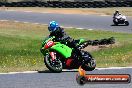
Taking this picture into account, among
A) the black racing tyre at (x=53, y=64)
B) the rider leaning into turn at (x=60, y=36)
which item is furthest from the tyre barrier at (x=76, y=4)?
the black racing tyre at (x=53, y=64)

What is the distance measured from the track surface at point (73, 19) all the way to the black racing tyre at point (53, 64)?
2120cm

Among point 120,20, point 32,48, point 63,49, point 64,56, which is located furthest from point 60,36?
point 120,20

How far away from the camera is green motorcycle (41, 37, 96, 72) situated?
13117 millimetres

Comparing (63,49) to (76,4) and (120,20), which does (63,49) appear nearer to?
(120,20)

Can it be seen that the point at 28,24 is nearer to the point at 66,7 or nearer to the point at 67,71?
the point at 66,7

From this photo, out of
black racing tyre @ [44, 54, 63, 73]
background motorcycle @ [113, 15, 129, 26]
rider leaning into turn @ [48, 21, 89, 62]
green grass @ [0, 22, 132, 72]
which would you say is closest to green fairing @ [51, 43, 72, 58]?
rider leaning into turn @ [48, 21, 89, 62]

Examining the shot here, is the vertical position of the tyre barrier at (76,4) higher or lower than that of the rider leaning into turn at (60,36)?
lower

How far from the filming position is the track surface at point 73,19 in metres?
36.6

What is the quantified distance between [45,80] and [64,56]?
2.31 meters

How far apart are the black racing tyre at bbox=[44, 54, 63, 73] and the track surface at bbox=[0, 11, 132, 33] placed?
69.5 ft

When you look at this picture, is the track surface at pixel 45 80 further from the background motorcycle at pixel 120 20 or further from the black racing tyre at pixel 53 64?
the background motorcycle at pixel 120 20

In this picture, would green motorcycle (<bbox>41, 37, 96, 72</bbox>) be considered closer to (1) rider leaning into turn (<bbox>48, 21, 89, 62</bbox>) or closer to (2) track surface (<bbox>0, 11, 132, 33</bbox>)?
(1) rider leaning into turn (<bbox>48, 21, 89, 62</bbox>)

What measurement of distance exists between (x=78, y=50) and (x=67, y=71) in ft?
2.23

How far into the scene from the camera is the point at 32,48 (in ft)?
80.1
